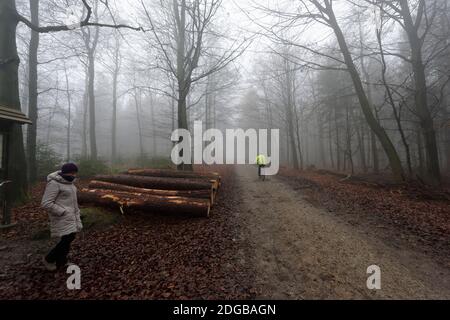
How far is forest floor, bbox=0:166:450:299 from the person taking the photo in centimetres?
303

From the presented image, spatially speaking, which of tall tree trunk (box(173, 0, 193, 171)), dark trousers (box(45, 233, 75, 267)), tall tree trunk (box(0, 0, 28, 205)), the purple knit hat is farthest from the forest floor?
tall tree trunk (box(173, 0, 193, 171))

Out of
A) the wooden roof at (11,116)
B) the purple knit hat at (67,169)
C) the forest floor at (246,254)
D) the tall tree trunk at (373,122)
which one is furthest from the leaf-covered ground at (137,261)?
the tall tree trunk at (373,122)

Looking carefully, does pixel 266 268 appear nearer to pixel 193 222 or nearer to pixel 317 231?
pixel 317 231

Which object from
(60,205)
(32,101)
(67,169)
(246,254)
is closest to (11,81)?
(32,101)

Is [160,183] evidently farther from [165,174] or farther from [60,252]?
[60,252]

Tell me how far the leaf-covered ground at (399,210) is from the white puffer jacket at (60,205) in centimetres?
628

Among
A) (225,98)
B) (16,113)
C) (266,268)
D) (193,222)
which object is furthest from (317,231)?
(225,98)

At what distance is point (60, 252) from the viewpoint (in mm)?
3566

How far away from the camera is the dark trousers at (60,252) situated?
3520 millimetres

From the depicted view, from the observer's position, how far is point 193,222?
566cm

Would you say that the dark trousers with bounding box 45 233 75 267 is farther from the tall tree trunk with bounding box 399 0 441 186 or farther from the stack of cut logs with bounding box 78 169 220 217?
the tall tree trunk with bounding box 399 0 441 186

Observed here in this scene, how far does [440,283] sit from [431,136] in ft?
30.4

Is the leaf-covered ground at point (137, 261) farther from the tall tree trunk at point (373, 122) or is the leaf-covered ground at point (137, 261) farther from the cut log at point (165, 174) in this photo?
the tall tree trunk at point (373, 122)

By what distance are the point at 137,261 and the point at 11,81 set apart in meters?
6.79
